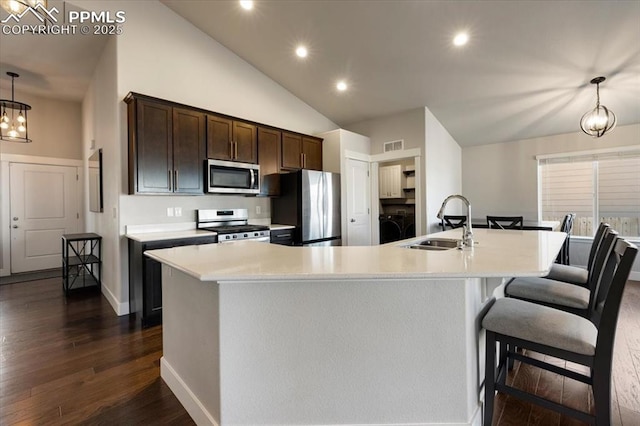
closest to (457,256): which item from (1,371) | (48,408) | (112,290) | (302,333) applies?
(302,333)

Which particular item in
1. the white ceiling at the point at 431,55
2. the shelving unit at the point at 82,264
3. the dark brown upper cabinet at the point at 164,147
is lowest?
the shelving unit at the point at 82,264

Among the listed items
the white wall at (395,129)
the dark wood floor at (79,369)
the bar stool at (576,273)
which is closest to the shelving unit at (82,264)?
the dark wood floor at (79,369)

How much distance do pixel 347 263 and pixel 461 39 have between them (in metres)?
3.06

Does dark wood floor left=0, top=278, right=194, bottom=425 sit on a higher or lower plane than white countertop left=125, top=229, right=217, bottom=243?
lower

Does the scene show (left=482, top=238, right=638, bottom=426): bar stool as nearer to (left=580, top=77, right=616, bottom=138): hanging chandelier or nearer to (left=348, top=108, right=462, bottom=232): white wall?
(left=580, top=77, right=616, bottom=138): hanging chandelier

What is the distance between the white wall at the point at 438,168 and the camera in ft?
15.0

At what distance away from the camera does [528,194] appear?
5.41 meters

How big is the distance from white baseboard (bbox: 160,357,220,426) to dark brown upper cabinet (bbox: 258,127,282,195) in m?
2.62

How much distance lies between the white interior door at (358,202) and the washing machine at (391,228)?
53.1 inches

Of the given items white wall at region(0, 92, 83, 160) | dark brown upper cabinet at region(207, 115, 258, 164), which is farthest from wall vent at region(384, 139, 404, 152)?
white wall at region(0, 92, 83, 160)

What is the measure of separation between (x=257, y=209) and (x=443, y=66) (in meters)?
3.13

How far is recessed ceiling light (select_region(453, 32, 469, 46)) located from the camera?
10.2 ft

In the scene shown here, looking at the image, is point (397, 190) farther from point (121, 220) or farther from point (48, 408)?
point (48, 408)

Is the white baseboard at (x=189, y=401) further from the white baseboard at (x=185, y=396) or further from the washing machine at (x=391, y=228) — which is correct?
the washing machine at (x=391, y=228)
